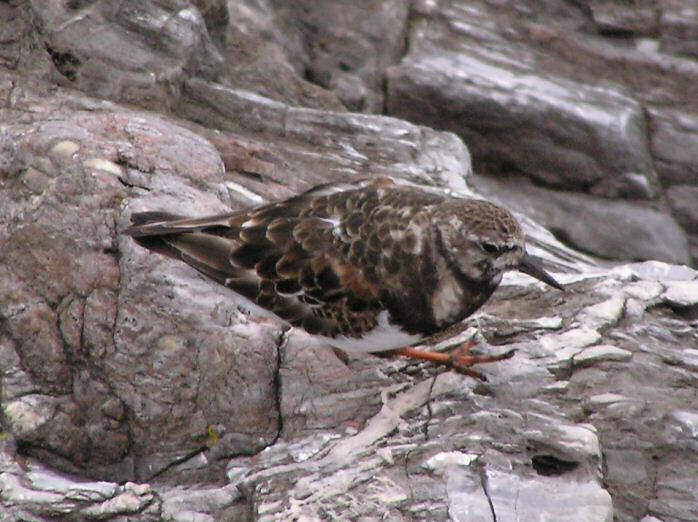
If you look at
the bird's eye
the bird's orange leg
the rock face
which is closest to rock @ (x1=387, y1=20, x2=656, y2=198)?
the rock face

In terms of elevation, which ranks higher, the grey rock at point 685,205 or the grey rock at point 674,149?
the grey rock at point 674,149

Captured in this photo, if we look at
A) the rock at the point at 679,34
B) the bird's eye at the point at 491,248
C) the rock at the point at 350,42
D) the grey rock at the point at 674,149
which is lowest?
the grey rock at the point at 674,149

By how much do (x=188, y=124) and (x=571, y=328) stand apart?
3222mm

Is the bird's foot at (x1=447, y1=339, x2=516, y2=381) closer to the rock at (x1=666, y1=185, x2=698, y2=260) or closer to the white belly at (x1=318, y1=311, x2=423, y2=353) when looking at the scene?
the white belly at (x1=318, y1=311, x2=423, y2=353)

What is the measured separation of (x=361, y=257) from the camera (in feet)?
17.3

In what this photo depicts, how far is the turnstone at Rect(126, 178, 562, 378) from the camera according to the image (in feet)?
17.2

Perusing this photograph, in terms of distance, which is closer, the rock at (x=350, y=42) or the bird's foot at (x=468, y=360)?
the bird's foot at (x=468, y=360)

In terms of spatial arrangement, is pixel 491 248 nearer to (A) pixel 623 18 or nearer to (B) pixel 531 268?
(B) pixel 531 268

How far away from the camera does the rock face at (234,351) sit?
16.4 feet

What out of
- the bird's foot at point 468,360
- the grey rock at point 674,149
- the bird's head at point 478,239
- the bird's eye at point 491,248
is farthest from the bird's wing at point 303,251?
the grey rock at point 674,149

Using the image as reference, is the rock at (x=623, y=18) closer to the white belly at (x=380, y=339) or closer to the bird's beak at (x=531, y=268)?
the bird's beak at (x=531, y=268)

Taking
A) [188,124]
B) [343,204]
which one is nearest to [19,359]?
[343,204]

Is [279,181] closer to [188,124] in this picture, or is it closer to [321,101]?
[188,124]

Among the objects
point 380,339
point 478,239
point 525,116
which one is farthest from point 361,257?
point 525,116
